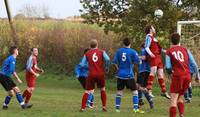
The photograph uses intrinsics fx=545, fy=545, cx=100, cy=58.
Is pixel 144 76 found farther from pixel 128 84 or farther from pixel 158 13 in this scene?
pixel 158 13

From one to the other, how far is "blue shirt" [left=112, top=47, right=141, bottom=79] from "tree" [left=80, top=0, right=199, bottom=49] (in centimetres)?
1163

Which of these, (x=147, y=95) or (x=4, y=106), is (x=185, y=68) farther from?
(x=4, y=106)

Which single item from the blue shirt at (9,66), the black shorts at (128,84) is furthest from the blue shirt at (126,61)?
the blue shirt at (9,66)

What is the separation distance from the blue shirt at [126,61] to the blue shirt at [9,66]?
3.28m

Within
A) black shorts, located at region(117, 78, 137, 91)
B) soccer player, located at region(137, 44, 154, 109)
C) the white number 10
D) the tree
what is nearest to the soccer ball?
the tree

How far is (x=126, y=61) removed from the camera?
51.5 feet

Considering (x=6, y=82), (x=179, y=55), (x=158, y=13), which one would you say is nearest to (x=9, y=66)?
(x=6, y=82)

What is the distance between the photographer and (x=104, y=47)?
36.0 metres

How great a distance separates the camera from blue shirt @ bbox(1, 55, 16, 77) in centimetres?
1680

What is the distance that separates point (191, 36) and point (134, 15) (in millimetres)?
3785

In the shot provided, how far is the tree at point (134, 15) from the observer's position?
27.3m

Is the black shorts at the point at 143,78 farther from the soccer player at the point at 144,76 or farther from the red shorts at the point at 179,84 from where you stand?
the red shorts at the point at 179,84

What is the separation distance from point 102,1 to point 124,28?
219cm

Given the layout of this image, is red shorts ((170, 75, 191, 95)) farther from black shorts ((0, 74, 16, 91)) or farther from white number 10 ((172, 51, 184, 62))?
black shorts ((0, 74, 16, 91))
